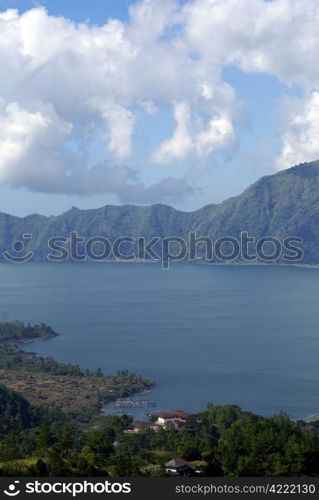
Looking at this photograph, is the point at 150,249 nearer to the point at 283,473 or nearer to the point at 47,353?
the point at 47,353

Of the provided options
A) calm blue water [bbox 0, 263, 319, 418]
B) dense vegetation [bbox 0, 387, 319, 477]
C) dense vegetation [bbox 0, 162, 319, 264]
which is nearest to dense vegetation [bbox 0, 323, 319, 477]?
dense vegetation [bbox 0, 387, 319, 477]

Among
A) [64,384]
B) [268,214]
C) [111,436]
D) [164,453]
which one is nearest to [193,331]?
[64,384]

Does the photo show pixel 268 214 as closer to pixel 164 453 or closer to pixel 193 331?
pixel 193 331

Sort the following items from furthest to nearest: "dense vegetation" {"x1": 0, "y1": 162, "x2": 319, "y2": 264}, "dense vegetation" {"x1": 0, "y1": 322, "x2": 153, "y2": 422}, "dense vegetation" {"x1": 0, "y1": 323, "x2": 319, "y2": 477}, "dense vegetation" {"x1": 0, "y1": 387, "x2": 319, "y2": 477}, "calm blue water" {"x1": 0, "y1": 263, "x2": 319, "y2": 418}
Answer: "dense vegetation" {"x1": 0, "y1": 162, "x2": 319, "y2": 264} → "calm blue water" {"x1": 0, "y1": 263, "x2": 319, "y2": 418} → "dense vegetation" {"x1": 0, "y1": 322, "x2": 153, "y2": 422} → "dense vegetation" {"x1": 0, "y1": 323, "x2": 319, "y2": 477} → "dense vegetation" {"x1": 0, "y1": 387, "x2": 319, "y2": 477}

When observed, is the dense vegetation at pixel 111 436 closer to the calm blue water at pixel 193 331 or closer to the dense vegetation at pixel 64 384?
the dense vegetation at pixel 64 384

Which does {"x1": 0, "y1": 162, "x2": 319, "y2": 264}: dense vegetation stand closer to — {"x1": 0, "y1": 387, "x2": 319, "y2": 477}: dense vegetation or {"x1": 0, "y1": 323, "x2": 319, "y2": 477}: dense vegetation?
{"x1": 0, "y1": 323, "x2": 319, "y2": 477}: dense vegetation

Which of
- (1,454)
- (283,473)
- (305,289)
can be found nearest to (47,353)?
(1,454)

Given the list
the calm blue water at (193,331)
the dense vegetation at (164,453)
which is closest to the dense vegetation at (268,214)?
the calm blue water at (193,331)

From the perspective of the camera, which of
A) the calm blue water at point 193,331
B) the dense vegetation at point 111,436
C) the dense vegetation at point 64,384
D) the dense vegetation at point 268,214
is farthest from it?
the dense vegetation at point 268,214

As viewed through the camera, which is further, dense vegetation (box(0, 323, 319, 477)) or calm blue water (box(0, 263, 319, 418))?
calm blue water (box(0, 263, 319, 418))
